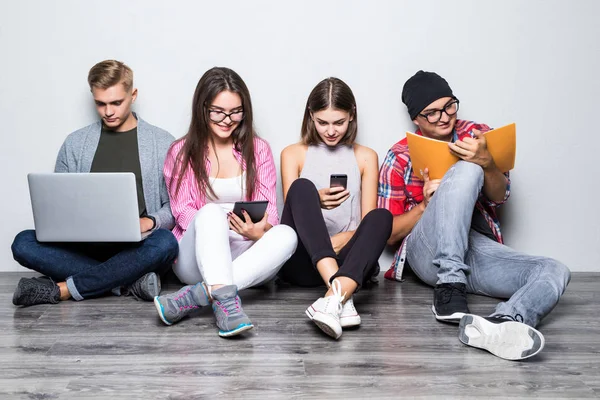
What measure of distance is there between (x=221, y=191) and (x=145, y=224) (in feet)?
1.14

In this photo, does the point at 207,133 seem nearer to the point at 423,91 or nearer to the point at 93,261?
the point at 93,261

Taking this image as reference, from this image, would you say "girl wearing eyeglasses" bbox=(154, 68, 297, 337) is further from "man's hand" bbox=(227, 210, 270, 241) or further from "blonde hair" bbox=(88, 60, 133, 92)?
"blonde hair" bbox=(88, 60, 133, 92)

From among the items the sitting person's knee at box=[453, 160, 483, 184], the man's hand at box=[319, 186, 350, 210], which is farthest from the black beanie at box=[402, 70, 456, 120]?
the man's hand at box=[319, 186, 350, 210]

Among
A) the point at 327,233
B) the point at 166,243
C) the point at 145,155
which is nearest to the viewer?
the point at 327,233

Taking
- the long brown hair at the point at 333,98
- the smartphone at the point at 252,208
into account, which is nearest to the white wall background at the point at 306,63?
the long brown hair at the point at 333,98

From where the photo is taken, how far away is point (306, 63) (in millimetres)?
3133

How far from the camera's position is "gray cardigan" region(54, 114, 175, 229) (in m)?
2.94

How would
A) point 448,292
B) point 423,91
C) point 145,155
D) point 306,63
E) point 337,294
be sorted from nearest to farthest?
point 337,294, point 448,292, point 423,91, point 145,155, point 306,63

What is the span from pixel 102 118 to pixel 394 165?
52.7 inches

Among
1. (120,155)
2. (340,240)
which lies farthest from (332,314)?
(120,155)

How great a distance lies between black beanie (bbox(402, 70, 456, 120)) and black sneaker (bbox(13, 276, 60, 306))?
168 centimetres

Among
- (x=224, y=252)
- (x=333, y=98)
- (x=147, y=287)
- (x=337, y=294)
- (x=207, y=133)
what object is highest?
(x=333, y=98)

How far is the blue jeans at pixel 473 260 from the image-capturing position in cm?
222

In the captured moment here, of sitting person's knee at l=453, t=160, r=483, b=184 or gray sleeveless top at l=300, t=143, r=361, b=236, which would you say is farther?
gray sleeveless top at l=300, t=143, r=361, b=236
